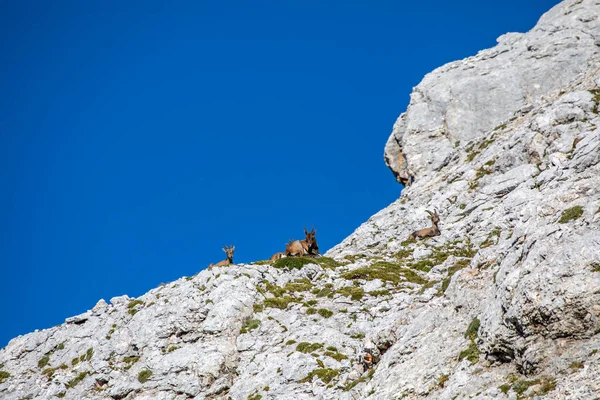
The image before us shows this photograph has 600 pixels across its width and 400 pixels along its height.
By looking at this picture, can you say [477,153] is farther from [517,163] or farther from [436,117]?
[436,117]

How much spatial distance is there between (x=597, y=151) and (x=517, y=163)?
2509 cm

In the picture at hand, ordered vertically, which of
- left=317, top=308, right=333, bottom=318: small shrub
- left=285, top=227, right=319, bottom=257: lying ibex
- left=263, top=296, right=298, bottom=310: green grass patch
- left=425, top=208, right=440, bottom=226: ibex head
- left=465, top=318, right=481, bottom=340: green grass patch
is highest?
left=285, top=227, right=319, bottom=257: lying ibex

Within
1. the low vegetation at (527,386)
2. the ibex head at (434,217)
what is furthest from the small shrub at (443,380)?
the ibex head at (434,217)

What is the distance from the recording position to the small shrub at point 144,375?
2804 cm

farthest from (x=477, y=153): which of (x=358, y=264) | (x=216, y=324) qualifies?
(x=216, y=324)

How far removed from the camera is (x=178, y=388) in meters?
26.9

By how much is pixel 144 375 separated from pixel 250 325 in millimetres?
6031

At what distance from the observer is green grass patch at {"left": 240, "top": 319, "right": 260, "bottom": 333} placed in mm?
30097

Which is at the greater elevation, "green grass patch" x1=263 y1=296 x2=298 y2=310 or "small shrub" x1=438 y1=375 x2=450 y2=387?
"green grass patch" x1=263 y1=296 x2=298 y2=310

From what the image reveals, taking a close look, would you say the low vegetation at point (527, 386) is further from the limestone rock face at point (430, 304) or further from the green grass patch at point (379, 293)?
the green grass patch at point (379, 293)

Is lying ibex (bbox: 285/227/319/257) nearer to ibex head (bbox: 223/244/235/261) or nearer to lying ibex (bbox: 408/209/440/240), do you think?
ibex head (bbox: 223/244/235/261)

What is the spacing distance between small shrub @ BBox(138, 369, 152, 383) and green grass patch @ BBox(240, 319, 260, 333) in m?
5.22

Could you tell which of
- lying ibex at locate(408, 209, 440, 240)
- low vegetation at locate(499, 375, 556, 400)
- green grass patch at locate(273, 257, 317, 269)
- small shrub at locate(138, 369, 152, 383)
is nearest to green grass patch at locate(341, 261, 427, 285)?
green grass patch at locate(273, 257, 317, 269)

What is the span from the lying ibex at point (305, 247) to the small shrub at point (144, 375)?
1642cm
